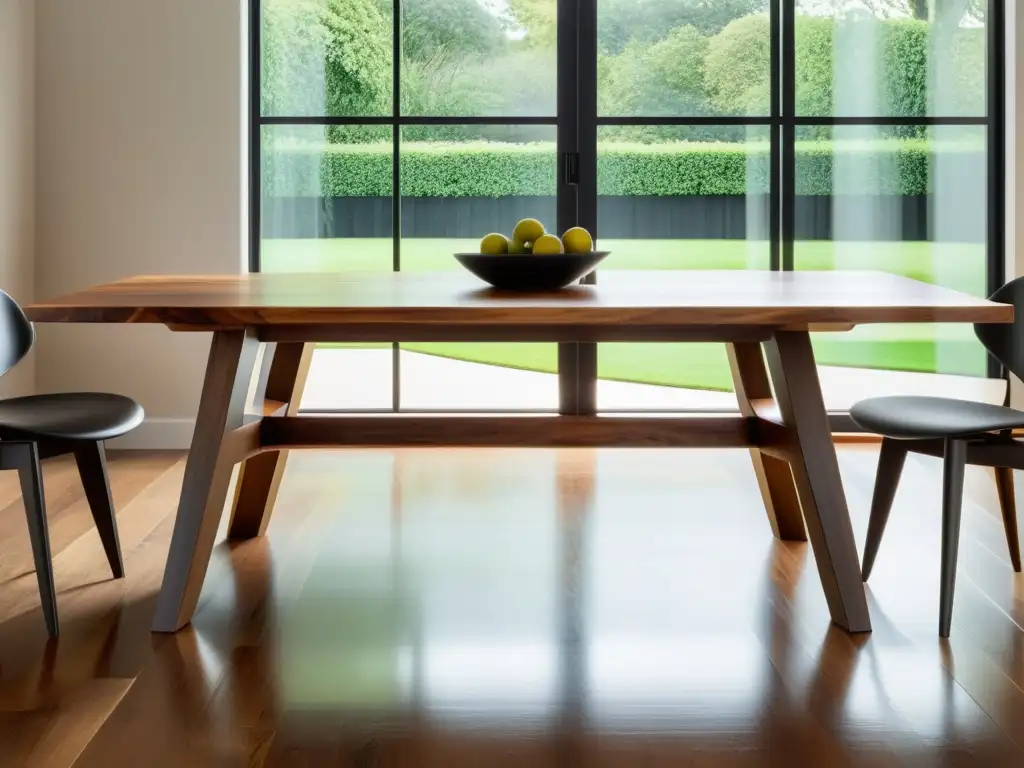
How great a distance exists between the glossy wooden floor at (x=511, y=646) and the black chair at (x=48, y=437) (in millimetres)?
A: 129

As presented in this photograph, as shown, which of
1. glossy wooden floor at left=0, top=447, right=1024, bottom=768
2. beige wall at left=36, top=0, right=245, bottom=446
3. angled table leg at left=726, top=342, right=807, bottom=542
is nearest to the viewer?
glossy wooden floor at left=0, top=447, right=1024, bottom=768

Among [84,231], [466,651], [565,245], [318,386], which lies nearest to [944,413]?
[565,245]

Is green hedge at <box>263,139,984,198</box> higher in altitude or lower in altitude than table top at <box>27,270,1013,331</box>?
higher

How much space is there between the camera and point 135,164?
5051 mm

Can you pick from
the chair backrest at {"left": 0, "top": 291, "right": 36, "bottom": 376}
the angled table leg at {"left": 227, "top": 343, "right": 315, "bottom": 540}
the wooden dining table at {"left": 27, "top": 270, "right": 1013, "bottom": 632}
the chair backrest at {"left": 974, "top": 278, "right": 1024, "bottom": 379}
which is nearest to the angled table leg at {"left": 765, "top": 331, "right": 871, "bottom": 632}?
the wooden dining table at {"left": 27, "top": 270, "right": 1013, "bottom": 632}

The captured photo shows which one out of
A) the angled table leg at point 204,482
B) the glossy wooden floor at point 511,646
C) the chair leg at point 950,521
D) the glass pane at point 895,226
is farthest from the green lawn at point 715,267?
the chair leg at point 950,521

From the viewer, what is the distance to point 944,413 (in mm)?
2955

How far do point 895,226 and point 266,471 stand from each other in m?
2.99

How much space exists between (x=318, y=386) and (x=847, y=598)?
10.0 feet

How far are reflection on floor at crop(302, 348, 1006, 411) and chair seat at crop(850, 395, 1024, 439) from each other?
2187 mm

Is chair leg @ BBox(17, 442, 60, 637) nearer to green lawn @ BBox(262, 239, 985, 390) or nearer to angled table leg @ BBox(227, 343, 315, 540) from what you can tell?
angled table leg @ BBox(227, 343, 315, 540)

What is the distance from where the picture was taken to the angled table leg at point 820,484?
2771mm

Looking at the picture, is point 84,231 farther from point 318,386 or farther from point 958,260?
point 958,260

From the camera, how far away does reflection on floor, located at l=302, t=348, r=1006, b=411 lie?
17.5 feet
